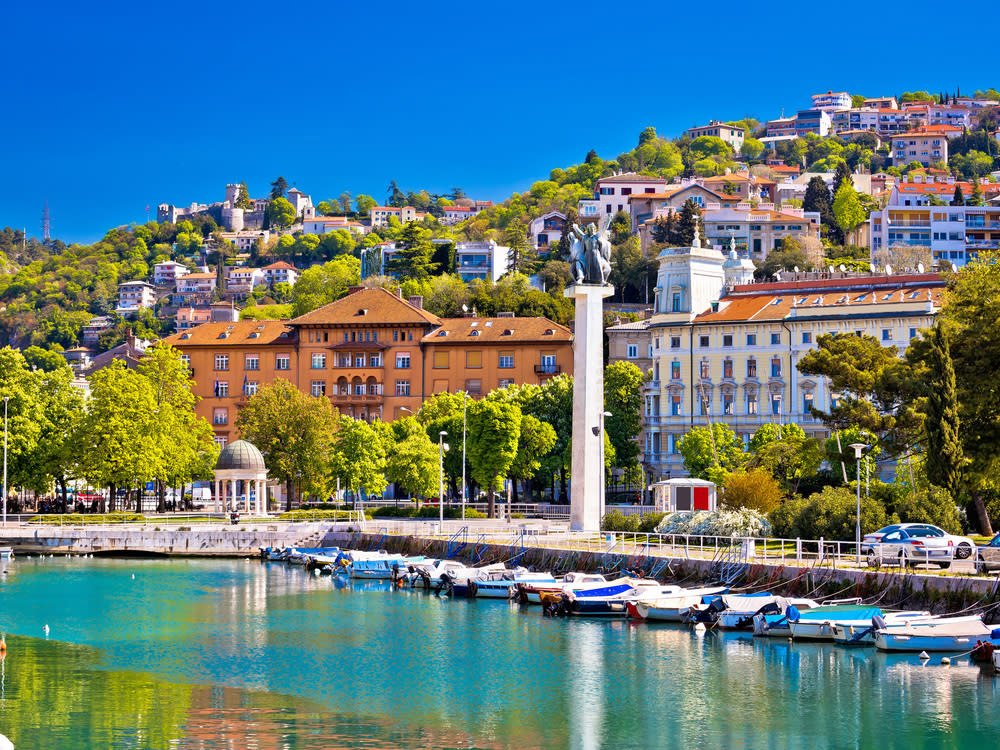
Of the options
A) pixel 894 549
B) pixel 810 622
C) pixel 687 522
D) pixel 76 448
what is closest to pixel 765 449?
pixel 687 522

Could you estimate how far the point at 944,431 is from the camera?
173 feet

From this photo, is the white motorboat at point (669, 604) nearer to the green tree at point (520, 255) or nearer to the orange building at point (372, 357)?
the orange building at point (372, 357)

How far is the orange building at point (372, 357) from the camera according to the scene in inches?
4437

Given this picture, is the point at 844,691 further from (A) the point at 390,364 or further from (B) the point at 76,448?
(A) the point at 390,364

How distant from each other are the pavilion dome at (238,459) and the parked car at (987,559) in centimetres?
5088

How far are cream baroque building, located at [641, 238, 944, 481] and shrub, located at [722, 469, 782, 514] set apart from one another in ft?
102

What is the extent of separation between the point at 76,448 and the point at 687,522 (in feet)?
143

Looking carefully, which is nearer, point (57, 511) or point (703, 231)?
point (57, 511)

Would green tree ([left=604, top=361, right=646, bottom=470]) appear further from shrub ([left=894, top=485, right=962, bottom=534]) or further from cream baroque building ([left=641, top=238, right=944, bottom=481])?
shrub ([left=894, top=485, right=962, bottom=534])

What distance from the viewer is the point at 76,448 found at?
87812 mm

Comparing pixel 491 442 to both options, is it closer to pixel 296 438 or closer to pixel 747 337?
pixel 296 438

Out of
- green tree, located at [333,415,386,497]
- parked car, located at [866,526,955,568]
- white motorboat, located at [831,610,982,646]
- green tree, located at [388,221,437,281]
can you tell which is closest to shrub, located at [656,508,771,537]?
parked car, located at [866,526,955,568]

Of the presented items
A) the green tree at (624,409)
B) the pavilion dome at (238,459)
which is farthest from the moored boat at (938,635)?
the green tree at (624,409)

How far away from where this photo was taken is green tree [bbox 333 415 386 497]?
8775 centimetres
